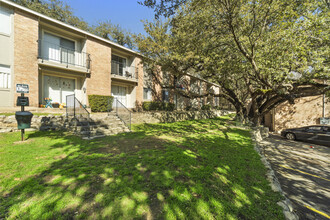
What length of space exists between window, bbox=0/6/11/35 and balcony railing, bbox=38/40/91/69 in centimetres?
170

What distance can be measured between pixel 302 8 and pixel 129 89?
1548cm

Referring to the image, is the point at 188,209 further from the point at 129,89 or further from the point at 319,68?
the point at 129,89

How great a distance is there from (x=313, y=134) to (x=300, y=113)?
6139mm

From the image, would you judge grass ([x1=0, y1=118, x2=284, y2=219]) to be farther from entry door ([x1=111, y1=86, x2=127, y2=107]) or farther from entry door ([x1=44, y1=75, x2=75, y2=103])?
entry door ([x1=111, y1=86, x2=127, y2=107])

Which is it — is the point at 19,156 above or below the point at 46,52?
below

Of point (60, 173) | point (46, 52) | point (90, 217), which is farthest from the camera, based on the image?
point (46, 52)

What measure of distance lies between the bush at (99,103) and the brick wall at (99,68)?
961mm

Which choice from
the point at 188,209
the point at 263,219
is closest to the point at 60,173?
the point at 188,209

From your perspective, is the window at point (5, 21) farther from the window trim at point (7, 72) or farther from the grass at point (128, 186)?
the grass at point (128, 186)

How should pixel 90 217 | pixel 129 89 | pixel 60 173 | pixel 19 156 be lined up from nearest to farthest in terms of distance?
pixel 90 217 < pixel 60 173 < pixel 19 156 < pixel 129 89

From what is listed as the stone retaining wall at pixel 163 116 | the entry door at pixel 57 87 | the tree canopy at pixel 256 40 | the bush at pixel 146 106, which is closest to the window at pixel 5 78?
the entry door at pixel 57 87

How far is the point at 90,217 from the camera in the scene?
87.0 inches

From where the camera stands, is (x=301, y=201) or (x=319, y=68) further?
(x=319, y=68)

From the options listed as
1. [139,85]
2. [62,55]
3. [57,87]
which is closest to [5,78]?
[57,87]
